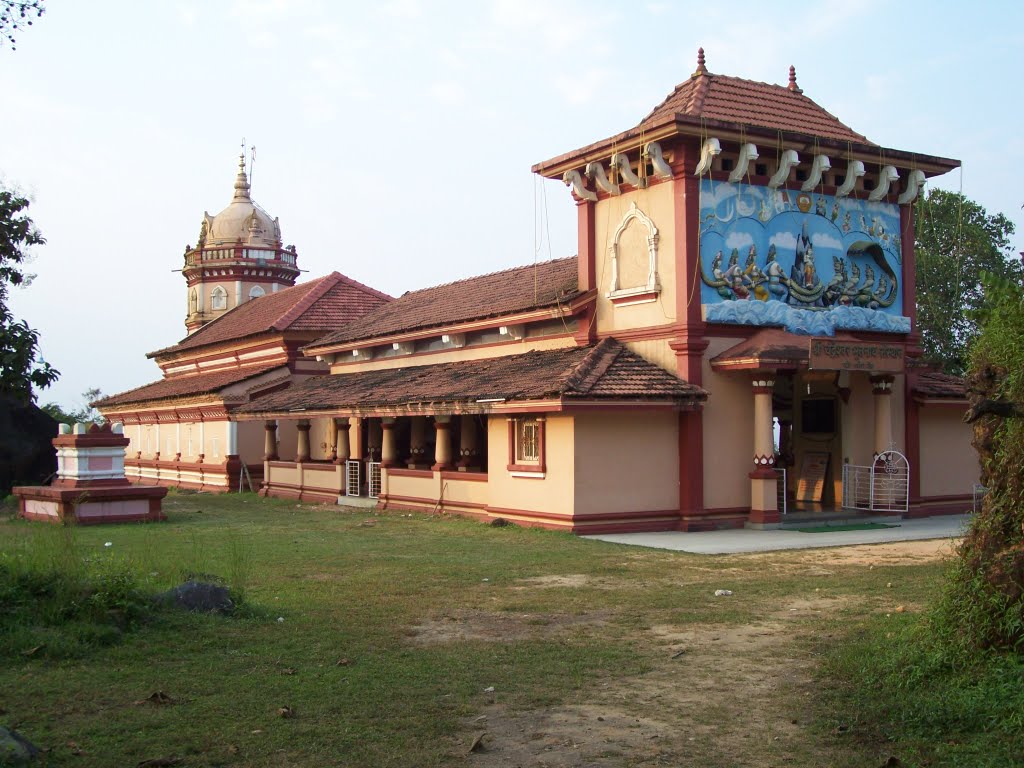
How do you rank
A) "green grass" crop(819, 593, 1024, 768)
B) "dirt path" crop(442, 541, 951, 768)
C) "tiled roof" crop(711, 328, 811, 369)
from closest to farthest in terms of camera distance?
"green grass" crop(819, 593, 1024, 768) < "dirt path" crop(442, 541, 951, 768) < "tiled roof" crop(711, 328, 811, 369)

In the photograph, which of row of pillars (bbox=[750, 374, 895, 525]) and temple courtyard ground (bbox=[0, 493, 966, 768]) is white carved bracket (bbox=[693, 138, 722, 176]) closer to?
row of pillars (bbox=[750, 374, 895, 525])

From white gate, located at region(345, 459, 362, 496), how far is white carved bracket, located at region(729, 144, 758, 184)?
12.1 metres

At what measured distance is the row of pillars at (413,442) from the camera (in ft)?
72.7

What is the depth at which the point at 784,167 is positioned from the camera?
19.0 meters

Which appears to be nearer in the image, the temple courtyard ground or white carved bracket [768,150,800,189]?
the temple courtyard ground

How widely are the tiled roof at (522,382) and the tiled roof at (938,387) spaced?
560 centimetres

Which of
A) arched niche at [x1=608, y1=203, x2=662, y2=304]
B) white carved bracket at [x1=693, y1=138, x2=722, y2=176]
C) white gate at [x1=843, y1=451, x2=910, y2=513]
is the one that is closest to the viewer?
white carved bracket at [x1=693, y1=138, x2=722, y2=176]

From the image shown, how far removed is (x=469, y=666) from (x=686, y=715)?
191cm

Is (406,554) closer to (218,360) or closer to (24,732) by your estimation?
(24,732)

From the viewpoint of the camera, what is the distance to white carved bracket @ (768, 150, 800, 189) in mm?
18984

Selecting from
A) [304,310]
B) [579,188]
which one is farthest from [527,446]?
[304,310]

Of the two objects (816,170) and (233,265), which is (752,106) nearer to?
(816,170)

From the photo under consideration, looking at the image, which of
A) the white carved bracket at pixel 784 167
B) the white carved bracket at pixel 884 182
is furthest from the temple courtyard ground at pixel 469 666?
the white carved bracket at pixel 884 182

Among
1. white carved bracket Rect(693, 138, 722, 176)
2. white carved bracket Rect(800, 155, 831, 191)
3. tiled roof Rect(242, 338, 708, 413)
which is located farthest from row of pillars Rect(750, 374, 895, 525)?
white carved bracket Rect(800, 155, 831, 191)
